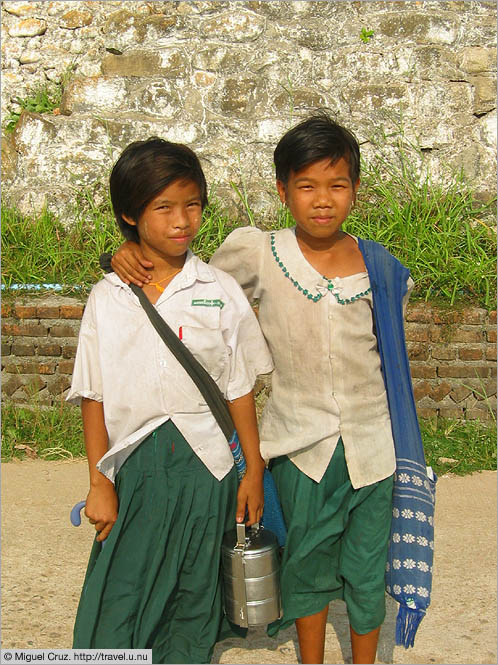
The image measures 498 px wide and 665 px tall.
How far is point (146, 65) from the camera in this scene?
602cm

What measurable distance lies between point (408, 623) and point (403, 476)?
17.5 inches

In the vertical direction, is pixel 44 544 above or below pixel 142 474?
below

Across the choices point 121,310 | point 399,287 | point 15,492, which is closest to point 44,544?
point 15,492

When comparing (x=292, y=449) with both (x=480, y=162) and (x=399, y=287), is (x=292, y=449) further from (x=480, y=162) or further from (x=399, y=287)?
(x=480, y=162)

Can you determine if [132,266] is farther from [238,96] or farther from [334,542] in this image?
[238,96]

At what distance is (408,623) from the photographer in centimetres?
246

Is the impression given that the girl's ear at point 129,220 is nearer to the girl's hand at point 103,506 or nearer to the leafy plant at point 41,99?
the girl's hand at point 103,506

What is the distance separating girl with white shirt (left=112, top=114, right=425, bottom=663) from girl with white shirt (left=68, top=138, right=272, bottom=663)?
16cm

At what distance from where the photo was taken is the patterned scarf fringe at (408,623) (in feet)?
8.05

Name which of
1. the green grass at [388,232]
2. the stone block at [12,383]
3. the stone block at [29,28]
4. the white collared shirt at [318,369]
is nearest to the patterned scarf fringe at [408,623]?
the white collared shirt at [318,369]

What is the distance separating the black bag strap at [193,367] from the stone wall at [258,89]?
367 cm

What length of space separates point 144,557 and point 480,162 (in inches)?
173

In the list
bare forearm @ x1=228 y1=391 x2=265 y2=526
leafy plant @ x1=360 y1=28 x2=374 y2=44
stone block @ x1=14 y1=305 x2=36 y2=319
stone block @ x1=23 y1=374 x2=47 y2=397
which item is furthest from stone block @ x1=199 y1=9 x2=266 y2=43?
bare forearm @ x1=228 y1=391 x2=265 y2=526

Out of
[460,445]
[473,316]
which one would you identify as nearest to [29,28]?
[473,316]
